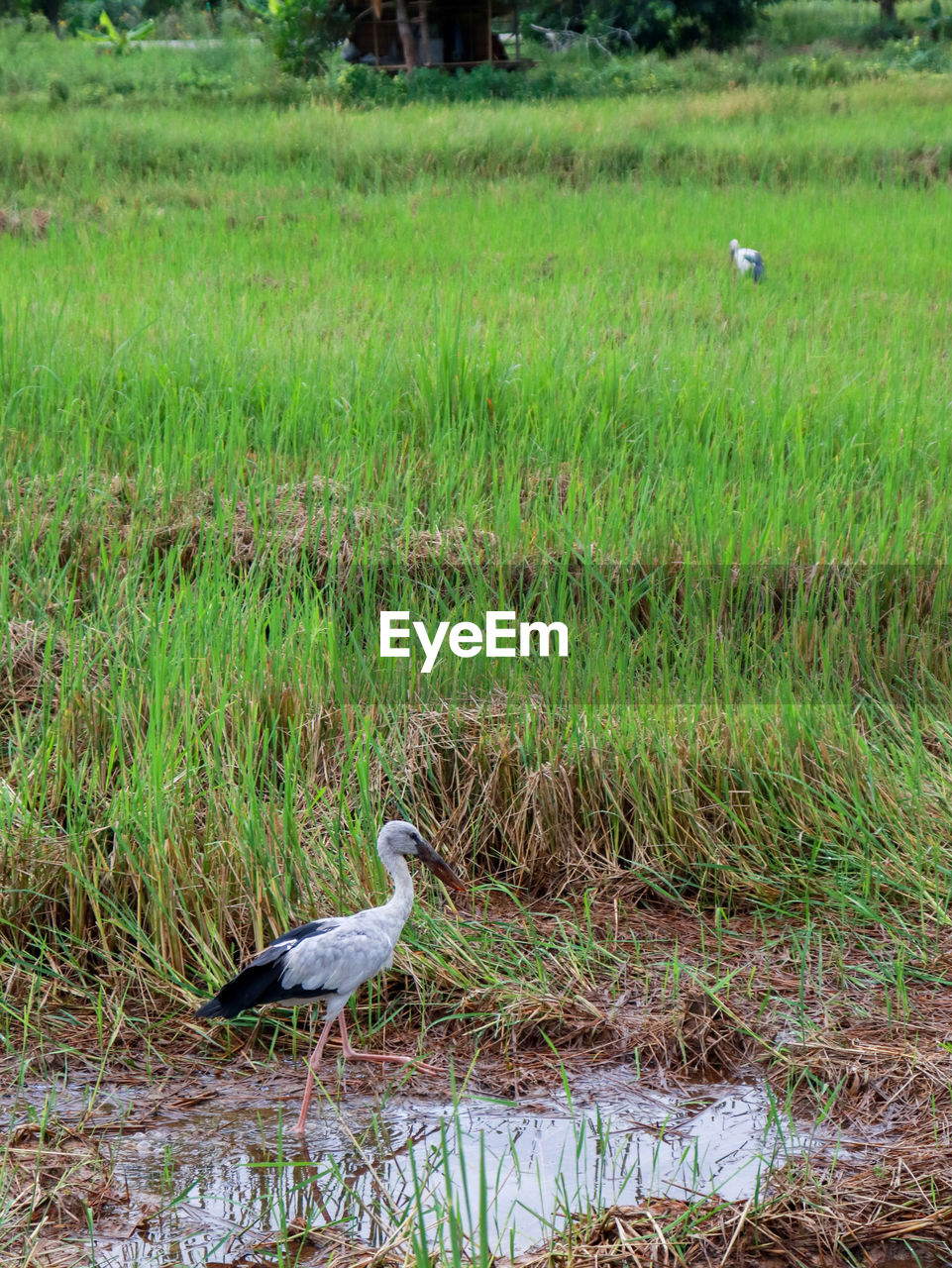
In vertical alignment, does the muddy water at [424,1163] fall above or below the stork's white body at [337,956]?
below

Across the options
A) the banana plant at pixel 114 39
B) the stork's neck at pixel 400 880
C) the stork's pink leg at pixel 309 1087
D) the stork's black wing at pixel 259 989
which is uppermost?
the banana plant at pixel 114 39

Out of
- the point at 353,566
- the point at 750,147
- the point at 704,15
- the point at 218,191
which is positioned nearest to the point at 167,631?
the point at 353,566

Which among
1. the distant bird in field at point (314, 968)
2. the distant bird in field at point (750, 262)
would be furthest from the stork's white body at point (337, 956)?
the distant bird in field at point (750, 262)

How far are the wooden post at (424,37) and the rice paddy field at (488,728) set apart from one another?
12.1 meters

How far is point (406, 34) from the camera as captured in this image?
678 inches

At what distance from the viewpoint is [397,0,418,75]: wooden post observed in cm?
1703

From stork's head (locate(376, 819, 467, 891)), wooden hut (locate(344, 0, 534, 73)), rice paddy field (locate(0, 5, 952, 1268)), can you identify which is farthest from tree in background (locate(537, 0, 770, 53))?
stork's head (locate(376, 819, 467, 891))

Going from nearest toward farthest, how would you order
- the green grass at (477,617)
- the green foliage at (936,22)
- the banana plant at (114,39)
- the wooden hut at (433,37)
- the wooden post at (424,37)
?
the green grass at (477,617), the wooden post at (424,37), the wooden hut at (433,37), the banana plant at (114,39), the green foliage at (936,22)

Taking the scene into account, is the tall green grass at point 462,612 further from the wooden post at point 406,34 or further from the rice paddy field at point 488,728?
the wooden post at point 406,34

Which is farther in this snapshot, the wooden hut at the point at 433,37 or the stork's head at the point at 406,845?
the wooden hut at the point at 433,37

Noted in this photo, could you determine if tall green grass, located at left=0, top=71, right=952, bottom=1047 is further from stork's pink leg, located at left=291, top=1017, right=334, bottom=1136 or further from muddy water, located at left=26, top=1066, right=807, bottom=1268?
stork's pink leg, located at left=291, top=1017, right=334, bottom=1136

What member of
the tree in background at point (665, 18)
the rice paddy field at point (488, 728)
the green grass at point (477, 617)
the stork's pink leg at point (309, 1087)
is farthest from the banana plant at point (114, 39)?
the stork's pink leg at point (309, 1087)

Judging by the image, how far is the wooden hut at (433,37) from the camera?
17.8m

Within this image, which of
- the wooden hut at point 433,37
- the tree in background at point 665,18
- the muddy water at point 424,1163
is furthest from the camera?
the tree in background at point 665,18
